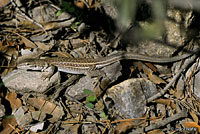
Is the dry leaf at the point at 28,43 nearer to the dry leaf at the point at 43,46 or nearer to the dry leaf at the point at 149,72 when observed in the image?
the dry leaf at the point at 43,46

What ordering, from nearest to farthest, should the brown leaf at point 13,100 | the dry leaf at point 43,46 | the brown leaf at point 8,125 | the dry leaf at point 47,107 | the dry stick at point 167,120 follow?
the dry stick at point 167,120 → the brown leaf at point 8,125 → the dry leaf at point 47,107 → the brown leaf at point 13,100 → the dry leaf at point 43,46

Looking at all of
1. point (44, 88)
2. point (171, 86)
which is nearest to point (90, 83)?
point (44, 88)

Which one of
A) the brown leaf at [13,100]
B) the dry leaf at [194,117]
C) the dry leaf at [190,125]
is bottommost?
the dry leaf at [190,125]

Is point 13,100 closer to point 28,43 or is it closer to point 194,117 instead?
point 28,43

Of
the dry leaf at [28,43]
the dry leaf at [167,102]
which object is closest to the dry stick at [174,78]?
the dry leaf at [167,102]

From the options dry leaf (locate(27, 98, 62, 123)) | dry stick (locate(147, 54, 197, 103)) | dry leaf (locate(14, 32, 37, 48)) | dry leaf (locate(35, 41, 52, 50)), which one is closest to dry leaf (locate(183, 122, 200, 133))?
dry stick (locate(147, 54, 197, 103))

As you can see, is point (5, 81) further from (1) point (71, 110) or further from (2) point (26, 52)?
(1) point (71, 110)

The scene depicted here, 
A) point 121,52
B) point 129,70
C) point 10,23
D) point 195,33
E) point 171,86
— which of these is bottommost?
point 171,86

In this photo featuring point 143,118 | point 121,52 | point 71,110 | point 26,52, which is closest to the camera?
point 143,118
